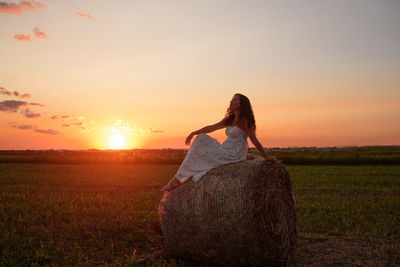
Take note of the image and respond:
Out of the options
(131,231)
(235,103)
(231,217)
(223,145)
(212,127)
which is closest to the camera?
(231,217)

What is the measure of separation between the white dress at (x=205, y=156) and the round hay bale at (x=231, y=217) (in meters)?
0.11

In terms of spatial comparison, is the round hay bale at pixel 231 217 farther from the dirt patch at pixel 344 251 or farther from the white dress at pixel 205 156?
the dirt patch at pixel 344 251

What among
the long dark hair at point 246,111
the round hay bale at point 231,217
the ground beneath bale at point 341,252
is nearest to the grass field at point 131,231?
the ground beneath bale at point 341,252

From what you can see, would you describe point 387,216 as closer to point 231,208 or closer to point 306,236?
point 306,236

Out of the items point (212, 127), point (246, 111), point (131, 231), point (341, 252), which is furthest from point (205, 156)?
point (341, 252)

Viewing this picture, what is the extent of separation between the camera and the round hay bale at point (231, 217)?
5.84m

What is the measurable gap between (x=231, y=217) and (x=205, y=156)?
1.17m

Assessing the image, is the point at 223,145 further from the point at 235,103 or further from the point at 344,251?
the point at 344,251

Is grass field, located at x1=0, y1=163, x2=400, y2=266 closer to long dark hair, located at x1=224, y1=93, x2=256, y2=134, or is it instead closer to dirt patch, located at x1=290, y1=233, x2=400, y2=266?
dirt patch, located at x1=290, y1=233, x2=400, y2=266

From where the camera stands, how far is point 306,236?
7848mm

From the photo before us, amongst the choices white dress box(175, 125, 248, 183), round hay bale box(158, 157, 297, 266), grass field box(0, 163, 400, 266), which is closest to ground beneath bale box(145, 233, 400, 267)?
grass field box(0, 163, 400, 266)

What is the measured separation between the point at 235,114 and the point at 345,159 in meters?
28.7

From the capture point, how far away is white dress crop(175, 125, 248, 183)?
6.36 metres

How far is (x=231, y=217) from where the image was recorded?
582 cm
